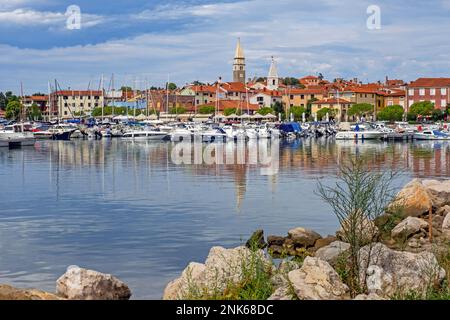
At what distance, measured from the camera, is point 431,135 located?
237 ft

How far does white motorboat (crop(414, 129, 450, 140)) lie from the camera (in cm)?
7131

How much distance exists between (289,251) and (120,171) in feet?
73.2

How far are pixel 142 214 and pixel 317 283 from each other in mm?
12402

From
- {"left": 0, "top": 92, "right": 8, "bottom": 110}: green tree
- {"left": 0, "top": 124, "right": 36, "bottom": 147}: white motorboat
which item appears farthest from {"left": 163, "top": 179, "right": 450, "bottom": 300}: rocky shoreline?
{"left": 0, "top": 92, "right": 8, "bottom": 110}: green tree

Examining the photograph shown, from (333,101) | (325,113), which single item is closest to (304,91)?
(333,101)

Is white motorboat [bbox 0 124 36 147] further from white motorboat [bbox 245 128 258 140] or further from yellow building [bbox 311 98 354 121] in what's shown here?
yellow building [bbox 311 98 354 121]

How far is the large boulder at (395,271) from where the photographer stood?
384 inches

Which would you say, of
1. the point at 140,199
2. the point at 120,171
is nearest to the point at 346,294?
the point at 140,199

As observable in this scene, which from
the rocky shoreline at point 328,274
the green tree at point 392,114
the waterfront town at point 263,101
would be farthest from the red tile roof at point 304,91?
the rocky shoreline at point 328,274

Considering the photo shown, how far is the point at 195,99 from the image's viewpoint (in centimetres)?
12450

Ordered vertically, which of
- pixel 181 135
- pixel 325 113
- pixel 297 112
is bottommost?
pixel 181 135

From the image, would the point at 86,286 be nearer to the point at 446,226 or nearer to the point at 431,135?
the point at 446,226

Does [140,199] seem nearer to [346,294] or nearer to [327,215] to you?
[327,215]
